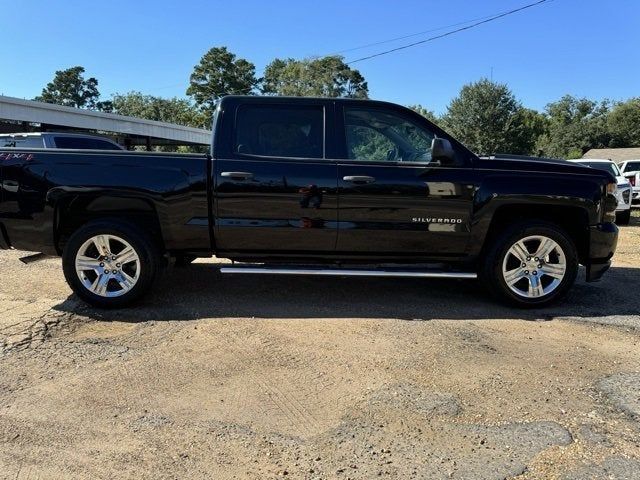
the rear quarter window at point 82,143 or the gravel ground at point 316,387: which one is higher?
the rear quarter window at point 82,143

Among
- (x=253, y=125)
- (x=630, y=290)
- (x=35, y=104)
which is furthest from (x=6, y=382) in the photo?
(x=35, y=104)

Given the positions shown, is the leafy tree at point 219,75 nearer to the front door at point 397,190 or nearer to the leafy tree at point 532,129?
the leafy tree at point 532,129

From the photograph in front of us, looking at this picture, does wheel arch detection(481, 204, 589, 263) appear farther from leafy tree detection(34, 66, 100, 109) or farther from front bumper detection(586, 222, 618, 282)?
leafy tree detection(34, 66, 100, 109)

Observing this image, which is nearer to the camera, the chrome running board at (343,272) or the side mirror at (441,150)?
the side mirror at (441,150)

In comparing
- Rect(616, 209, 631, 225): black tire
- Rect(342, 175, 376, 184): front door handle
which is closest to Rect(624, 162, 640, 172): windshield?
Rect(616, 209, 631, 225): black tire

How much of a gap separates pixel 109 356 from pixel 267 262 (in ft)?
6.05

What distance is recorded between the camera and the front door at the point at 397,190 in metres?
5.21

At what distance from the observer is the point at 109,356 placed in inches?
164

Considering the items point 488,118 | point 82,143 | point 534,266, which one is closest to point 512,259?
point 534,266

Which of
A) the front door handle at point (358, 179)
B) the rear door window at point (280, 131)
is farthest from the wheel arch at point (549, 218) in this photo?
the rear door window at point (280, 131)

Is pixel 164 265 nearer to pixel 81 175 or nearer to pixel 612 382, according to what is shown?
pixel 81 175

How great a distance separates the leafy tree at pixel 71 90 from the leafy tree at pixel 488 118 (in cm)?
7746

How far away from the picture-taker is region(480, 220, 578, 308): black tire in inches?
210

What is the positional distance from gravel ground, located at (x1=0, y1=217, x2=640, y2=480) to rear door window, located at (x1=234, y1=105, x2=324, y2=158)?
4.96ft
